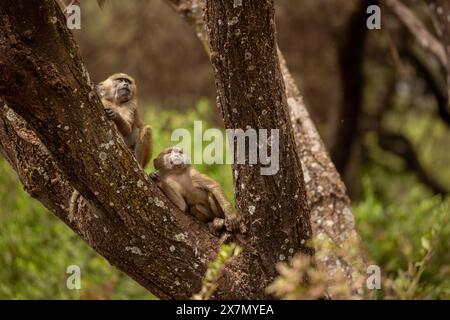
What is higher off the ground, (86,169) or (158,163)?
(158,163)

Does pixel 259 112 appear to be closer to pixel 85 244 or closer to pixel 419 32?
pixel 419 32

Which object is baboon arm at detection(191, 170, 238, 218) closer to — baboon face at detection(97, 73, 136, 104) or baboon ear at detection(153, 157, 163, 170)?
baboon ear at detection(153, 157, 163, 170)

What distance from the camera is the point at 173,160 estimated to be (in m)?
5.34

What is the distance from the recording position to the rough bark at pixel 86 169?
12.4 ft

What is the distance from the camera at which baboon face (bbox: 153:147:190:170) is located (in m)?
5.35

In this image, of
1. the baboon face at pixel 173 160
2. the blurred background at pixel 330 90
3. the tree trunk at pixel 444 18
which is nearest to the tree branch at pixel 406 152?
the blurred background at pixel 330 90

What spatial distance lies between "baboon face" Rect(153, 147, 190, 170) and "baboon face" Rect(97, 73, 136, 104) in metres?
0.49

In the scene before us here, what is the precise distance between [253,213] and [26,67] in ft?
5.02

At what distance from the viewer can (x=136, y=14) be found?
12875 mm

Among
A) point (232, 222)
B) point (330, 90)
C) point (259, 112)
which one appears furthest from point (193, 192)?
point (330, 90)

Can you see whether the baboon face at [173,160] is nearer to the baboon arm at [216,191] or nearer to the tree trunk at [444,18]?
the baboon arm at [216,191]

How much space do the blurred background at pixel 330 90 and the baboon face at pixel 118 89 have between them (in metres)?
3.97

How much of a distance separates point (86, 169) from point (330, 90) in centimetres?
1060

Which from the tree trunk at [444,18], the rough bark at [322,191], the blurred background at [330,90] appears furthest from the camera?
the blurred background at [330,90]
